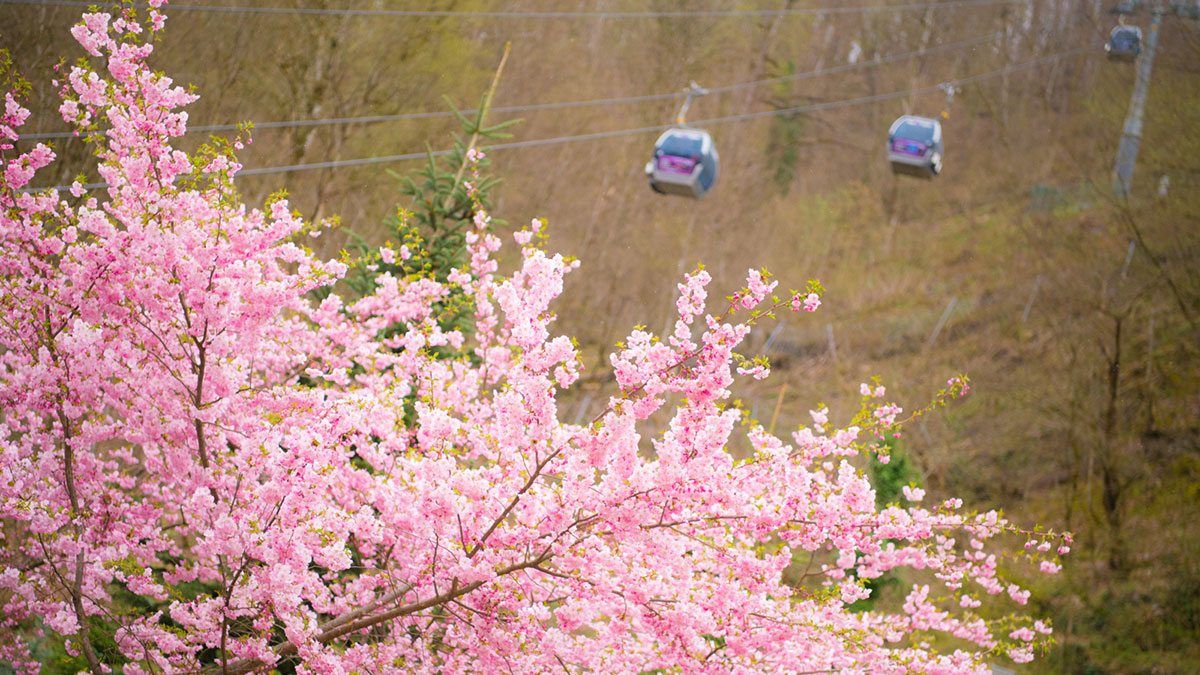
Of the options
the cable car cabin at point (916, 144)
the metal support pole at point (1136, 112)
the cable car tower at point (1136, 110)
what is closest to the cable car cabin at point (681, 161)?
the cable car cabin at point (916, 144)

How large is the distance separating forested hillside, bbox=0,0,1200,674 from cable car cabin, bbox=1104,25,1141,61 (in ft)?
3.97

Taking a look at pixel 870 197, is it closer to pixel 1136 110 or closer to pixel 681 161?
pixel 1136 110

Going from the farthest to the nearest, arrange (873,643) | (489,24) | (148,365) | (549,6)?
(549,6)
(489,24)
(873,643)
(148,365)

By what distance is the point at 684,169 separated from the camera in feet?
41.3

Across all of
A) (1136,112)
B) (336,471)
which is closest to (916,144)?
(1136,112)

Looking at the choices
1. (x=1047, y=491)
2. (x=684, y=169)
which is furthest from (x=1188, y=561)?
(x=684, y=169)

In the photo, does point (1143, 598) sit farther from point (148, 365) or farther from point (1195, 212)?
point (148, 365)

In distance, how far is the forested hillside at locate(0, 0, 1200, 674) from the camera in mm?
14141

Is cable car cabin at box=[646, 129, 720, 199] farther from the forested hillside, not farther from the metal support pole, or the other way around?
the metal support pole

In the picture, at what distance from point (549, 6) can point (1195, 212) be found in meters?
12.7

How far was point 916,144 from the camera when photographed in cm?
1420

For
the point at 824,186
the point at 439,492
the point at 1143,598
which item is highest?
the point at 824,186

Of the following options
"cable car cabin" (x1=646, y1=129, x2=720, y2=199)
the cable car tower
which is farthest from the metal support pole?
"cable car cabin" (x1=646, y1=129, x2=720, y2=199)

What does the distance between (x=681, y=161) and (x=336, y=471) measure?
30.9ft
